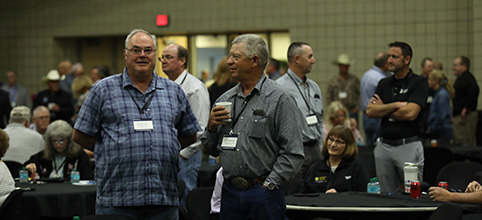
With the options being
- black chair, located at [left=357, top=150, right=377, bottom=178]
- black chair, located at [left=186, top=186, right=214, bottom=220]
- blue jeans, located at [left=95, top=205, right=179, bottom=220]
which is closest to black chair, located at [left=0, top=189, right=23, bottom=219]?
black chair, located at [left=186, top=186, right=214, bottom=220]

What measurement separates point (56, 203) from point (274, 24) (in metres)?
8.55

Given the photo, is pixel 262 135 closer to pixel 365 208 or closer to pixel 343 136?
pixel 365 208

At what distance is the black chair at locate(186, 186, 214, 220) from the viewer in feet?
17.2

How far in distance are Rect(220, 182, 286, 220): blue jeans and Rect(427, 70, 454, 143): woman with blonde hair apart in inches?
274

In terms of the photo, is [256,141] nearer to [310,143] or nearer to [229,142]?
[229,142]

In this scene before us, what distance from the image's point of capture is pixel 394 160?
6418 millimetres

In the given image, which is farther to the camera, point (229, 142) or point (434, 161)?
point (434, 161)

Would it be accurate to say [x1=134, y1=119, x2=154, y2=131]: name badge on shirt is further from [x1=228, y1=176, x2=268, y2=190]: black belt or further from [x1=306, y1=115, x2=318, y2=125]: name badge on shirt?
[x1=306, y1=115, x2=318, y2=125]: name badge on shirt

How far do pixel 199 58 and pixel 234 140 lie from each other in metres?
11.0

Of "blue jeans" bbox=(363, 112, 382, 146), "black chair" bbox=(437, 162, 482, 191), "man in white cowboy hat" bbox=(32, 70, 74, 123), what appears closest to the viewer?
"black chair" bbox=(437, 162, 482, 191)

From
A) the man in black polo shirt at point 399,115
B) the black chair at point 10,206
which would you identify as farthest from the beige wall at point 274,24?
the black chair at point 10,206

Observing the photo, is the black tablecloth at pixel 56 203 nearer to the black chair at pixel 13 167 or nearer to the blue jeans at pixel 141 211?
the black chair at pixel 13 167

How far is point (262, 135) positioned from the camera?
12.6 feet

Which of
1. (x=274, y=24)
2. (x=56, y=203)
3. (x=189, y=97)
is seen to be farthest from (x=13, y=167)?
(x=274, y=24)
